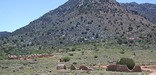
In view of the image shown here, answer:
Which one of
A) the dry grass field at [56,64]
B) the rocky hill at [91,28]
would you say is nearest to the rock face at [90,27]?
the rocky hill at [91,28]

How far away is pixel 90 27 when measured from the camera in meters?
157

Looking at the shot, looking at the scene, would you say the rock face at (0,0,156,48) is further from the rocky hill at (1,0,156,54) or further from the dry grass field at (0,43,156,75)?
the dry grass field at (0,43,156,75)

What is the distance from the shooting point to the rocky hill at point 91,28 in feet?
499

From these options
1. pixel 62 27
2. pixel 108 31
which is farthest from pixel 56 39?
pixel 108 31

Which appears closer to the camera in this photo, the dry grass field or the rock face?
the dry grass field

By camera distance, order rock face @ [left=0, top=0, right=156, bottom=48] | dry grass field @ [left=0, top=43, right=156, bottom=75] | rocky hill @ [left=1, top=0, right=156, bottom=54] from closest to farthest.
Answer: dry grass field @ [left=0, top=43, right=156, bottom=75] < rocky hill @ [left=1, top=0, right=156, bottom=54] < rock face @ [left=0, top=0, right=156, bottom=48]

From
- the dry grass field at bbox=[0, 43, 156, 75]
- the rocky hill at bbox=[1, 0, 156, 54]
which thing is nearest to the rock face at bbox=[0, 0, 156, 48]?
the rocky hill at bbox=[1, 0, 156, 54]

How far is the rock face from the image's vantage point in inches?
6019

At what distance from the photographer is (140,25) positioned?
164125mm

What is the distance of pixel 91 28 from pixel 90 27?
0.60 m

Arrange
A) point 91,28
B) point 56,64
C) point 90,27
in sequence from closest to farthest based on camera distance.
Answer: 1. point 56,64
2. point 90,27
3. point 91,28

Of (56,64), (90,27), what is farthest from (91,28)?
(56,64)

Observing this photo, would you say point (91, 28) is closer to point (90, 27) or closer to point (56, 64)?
point (90, 27)

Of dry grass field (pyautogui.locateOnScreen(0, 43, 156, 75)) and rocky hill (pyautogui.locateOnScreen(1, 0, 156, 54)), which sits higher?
rocky hill (pyautogui.locateOnScreen(1, 0, 156, 54))
